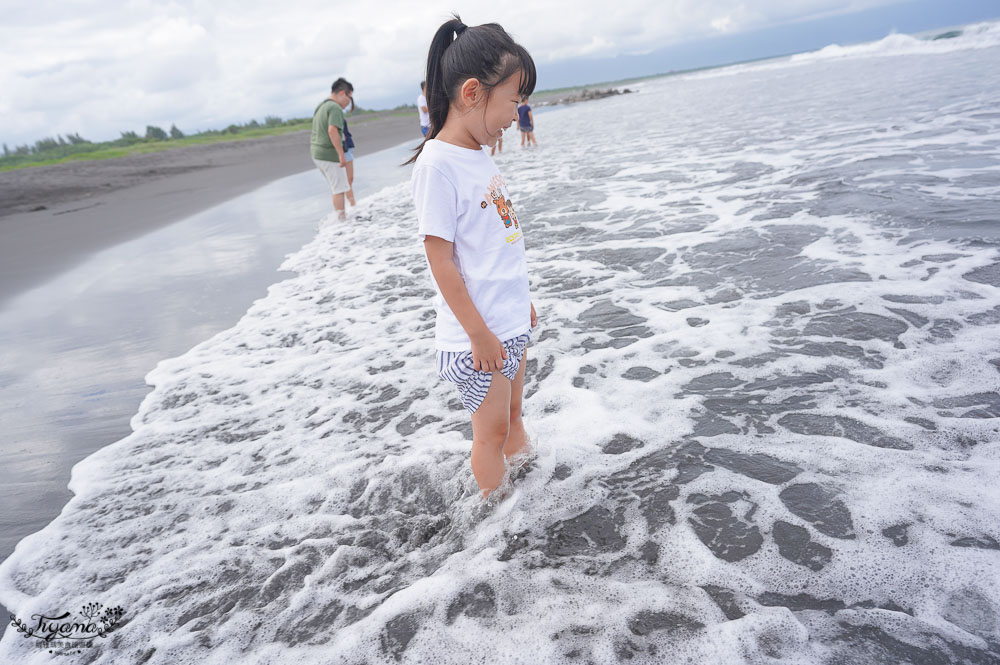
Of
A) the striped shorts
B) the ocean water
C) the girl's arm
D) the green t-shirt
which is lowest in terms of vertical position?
the ocean water

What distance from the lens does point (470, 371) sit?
210 centimetres

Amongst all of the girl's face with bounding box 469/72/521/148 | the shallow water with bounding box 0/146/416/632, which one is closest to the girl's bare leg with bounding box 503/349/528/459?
the girl's face with bounding box 469/72/521/148

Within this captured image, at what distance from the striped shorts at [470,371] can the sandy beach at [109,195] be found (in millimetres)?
7916

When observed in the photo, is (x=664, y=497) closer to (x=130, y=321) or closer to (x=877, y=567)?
(x=877, y=567)

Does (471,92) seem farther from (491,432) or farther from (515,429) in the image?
Result: (515,429)

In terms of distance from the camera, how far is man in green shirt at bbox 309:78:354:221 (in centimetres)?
889

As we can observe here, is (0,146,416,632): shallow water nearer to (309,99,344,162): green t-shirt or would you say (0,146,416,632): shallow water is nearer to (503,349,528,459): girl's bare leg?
(309,99,344,162): green t-shirt

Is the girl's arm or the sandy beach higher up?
the sandy beach

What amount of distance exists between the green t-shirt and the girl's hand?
7.98 m

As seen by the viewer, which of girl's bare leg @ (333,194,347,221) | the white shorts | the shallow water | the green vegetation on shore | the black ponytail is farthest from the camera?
the green vegetation on shore

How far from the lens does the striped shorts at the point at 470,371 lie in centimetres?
209

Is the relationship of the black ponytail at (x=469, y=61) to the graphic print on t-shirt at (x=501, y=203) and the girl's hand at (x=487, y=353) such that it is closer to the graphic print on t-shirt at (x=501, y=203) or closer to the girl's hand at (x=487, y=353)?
the graphic print on t-shirt at (x=501, y=203)

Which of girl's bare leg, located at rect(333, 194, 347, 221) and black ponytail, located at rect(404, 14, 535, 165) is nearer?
black ponytail, located at rect(404, 14, 535, 165)

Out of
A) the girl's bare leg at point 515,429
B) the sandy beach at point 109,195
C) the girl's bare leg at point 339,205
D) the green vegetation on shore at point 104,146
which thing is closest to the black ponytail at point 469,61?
the girl's bare leg at point 515,429
